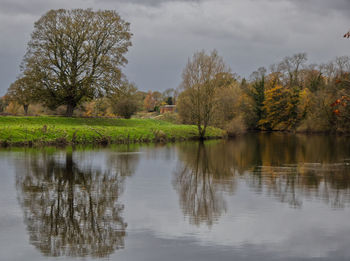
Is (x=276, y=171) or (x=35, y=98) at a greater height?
(x=35, y=98)

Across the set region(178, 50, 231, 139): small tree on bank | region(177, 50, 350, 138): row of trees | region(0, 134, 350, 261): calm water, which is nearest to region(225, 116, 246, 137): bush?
region(177, 50, 350, 138): row of trees

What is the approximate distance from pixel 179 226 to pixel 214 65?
3184cm

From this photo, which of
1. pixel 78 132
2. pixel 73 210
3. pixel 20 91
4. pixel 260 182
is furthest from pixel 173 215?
pixel 20 91

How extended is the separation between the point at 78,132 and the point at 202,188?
22600 millimetres

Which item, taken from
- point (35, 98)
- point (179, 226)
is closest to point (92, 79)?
point (35, 98)

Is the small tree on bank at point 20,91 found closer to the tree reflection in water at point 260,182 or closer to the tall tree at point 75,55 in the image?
the tall tree at point 75,55

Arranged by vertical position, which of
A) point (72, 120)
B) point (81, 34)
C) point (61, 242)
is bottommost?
point (61, 242)

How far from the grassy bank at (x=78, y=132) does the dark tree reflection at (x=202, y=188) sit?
15.0 metres

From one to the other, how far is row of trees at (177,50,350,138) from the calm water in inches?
949

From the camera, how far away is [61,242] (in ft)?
24.0

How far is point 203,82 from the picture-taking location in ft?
129

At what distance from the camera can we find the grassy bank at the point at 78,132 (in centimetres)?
3070

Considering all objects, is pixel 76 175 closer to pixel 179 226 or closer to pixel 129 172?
pixel 129 172

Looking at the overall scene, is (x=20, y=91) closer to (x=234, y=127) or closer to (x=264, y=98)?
(x=234, y=127)
